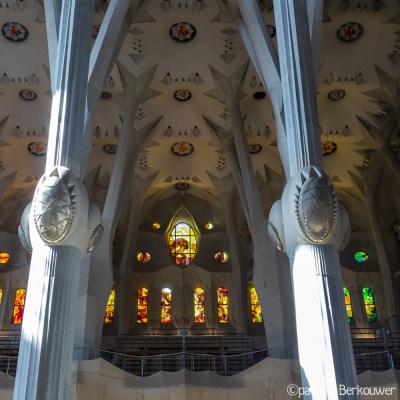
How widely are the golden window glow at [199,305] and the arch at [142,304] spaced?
1.80 metres

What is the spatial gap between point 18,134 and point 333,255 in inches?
543

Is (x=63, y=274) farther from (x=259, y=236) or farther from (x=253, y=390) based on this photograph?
(x=259, y=236)

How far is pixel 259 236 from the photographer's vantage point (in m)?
15.1

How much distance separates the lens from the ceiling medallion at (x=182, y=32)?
52.9 ft

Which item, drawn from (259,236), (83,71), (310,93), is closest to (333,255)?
(310,93)

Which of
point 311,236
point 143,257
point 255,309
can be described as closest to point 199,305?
point 255,309

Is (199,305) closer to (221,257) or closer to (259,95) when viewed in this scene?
(221,257)

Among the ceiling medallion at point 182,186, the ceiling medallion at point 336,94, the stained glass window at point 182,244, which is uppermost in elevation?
the ceiling medallion at point 336,94

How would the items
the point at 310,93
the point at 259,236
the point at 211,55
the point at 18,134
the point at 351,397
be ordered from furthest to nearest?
the point at 18,134 → the point at 211,55 → the point at 259,236 → the point at 310,93 → the point at 351,397

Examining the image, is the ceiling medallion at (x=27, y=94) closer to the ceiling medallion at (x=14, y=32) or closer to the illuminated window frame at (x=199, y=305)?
the ceiling medallion at (x=14, y=32)

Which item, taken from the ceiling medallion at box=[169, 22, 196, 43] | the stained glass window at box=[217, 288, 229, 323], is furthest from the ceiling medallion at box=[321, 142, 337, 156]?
the ceiling medallion at box=[169, 22, 196, 43]

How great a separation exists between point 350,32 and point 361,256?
9.15 meters

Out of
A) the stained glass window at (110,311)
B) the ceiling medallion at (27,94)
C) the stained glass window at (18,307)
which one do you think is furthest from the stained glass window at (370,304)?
the ceiling medallion at (27,94)

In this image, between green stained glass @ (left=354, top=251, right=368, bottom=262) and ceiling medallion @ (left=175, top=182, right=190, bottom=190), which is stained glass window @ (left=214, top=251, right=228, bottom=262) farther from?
green stained glass @ (left=354, top=251, right=368, bottom=262)
